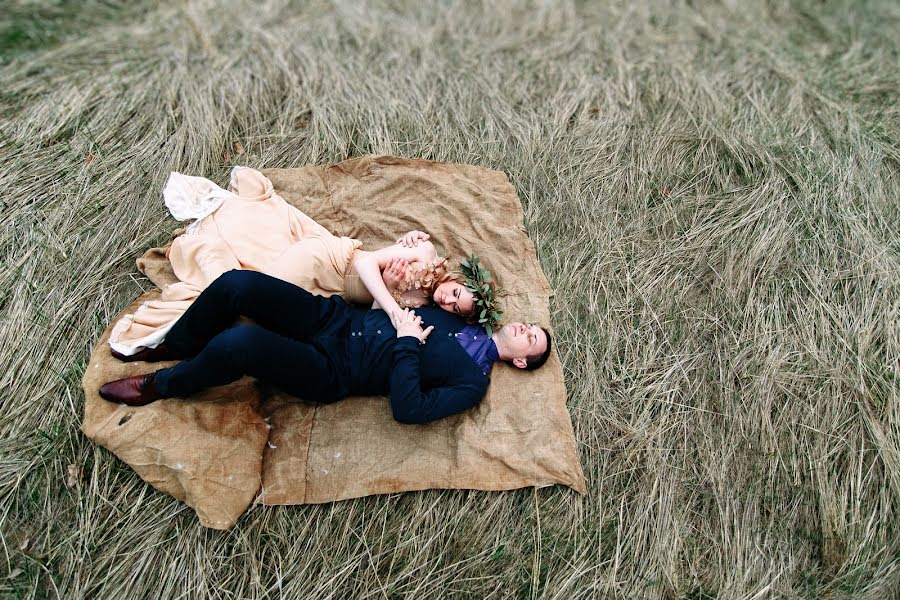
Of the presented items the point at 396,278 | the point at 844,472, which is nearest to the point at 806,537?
the point at 844,472

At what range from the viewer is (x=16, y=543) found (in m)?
2.32

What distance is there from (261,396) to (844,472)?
2.80 m

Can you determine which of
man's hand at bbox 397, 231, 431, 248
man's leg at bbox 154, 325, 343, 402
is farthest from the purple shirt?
man's leg at bbox 154, 325, 343, 402

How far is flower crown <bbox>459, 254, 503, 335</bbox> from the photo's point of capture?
295 centimetres

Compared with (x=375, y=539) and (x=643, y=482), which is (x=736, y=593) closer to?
(x=643, y=482)

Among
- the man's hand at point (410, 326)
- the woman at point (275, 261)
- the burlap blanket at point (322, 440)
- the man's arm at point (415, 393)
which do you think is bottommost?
the burlap blanket at point (322, 440)

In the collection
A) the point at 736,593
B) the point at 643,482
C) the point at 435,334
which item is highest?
the point at 435,334

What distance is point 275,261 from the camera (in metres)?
3.01

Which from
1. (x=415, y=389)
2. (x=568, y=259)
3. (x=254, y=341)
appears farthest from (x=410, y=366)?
(x=568, y=259)

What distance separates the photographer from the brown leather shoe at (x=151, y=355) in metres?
2.71

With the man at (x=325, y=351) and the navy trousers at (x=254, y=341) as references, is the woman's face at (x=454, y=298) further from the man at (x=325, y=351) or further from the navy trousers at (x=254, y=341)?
the navy trousers at (x=254, y=341)

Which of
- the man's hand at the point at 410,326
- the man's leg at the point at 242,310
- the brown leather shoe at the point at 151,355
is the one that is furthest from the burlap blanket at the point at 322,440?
the man's hand at the point at 410,326

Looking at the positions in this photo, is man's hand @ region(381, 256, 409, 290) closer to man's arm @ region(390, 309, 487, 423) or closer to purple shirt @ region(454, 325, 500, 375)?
man's arm @ region(390, 309, 487, 423)

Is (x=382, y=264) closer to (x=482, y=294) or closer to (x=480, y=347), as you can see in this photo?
(x=482, y=294)
